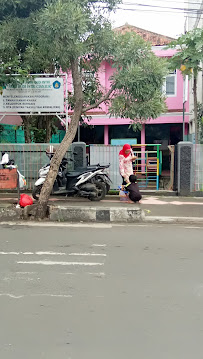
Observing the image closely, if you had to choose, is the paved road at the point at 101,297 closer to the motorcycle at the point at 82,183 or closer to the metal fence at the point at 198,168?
the motorcycle at the point at 82,183

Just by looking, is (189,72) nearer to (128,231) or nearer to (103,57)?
(103,57)

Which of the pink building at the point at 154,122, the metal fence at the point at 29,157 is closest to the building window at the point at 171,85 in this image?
the pink building at the point at 154,122

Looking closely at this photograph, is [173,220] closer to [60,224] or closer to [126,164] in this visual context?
[60,224]

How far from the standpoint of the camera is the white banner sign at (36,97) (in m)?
11.5

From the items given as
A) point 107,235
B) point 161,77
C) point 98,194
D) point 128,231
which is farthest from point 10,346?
point 98,194

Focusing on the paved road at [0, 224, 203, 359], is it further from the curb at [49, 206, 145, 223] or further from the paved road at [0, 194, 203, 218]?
the paved road at [0, 194, 203, 218]

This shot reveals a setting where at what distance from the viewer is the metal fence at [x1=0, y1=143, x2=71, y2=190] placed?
11.5m

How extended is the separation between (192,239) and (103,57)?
4594 mm

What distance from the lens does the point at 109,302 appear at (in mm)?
3562

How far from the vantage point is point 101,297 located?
12.1ft

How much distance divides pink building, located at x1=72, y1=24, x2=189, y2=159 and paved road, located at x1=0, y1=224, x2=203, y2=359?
43.8 feet

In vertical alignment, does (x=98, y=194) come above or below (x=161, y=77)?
below

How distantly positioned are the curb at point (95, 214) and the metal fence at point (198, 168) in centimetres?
396

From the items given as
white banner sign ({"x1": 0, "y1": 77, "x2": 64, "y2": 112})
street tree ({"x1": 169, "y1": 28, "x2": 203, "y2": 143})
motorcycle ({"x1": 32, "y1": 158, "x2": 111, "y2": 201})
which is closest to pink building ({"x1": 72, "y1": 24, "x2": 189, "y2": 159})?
white banner sign ({"x1": 0, "y1": 77, "x2": 64, "y2": 112})
